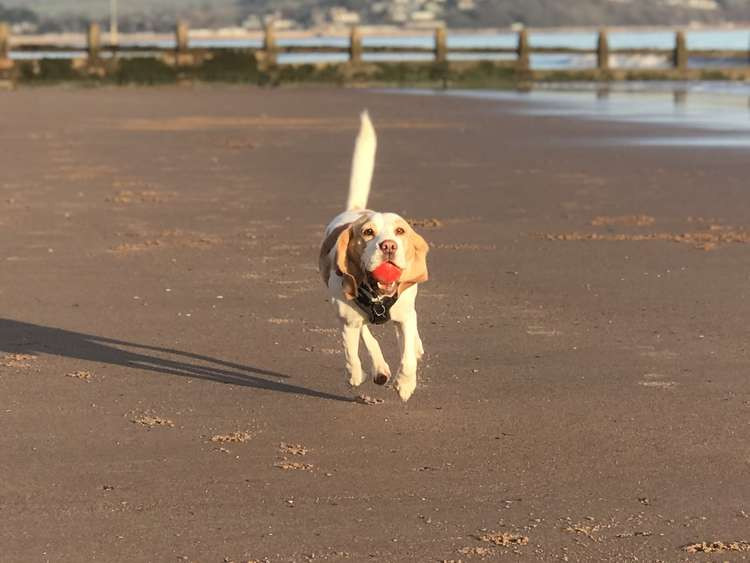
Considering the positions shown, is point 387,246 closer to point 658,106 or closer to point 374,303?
point 374,303

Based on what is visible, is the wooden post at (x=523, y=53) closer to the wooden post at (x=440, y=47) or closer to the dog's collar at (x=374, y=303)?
the wooden post at (x=440, y=47)

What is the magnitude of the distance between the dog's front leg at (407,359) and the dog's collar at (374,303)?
0.13m

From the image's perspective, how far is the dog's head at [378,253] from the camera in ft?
20.8

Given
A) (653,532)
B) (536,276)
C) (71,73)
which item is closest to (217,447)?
(653,532)

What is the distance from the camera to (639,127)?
23.7 metres

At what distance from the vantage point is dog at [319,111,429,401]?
20.9 ft

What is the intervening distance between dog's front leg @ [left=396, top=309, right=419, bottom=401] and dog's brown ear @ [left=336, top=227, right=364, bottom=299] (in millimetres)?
280

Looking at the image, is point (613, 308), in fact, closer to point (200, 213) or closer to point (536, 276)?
point (536, 276)

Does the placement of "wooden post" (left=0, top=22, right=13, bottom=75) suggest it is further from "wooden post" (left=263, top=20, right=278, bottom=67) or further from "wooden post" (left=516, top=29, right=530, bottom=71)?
"wooden post" (left=516, top=29, right=530, bottom=71)

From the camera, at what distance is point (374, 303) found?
6461mm

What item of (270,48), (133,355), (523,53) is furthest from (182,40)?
(133,355)

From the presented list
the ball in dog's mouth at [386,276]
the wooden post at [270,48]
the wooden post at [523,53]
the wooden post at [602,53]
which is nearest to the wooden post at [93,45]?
the wooden post at [270,48]

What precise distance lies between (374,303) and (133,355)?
1.70 m

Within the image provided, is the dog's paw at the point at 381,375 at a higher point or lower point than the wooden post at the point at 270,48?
higher
